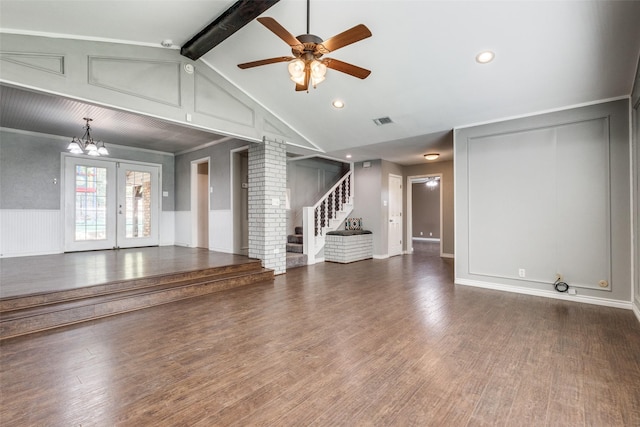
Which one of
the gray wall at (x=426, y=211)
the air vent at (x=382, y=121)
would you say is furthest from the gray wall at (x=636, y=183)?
the gray wall at (x=426, y=211)

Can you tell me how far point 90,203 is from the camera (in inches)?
278

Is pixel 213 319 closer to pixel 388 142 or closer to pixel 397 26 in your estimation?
pixel 397 26

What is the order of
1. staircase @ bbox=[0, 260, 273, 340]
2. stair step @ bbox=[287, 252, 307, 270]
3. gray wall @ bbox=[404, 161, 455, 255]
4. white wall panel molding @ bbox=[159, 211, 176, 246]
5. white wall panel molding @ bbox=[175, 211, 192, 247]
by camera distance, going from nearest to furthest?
staircase @ bbox=[0, 260, 273, 340] → stair step @ bbox=[287, 252, 307, 270] → white wall panel molding @ bbox=[175, 211, 192, 247] → gray wall @ bbox=[404, 161, 455, 255] → white wall panel molding @ bbox=[159, 211, 176, 246]

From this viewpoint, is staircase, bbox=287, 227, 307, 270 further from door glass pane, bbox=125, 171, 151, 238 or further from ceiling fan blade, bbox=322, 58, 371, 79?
ceiling fan blade, bbox=322, 58, 371, 79

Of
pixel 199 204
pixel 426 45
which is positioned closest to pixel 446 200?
pixel 426 45

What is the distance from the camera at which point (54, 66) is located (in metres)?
3.13

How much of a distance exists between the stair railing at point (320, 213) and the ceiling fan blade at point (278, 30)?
177 inches

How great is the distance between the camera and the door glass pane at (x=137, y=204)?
7.70 m

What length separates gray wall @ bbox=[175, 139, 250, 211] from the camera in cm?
677

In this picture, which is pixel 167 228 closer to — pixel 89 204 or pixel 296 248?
pixel 89 204

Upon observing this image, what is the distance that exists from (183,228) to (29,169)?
339 cm

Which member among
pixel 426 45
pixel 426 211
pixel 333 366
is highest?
pixel 426 45

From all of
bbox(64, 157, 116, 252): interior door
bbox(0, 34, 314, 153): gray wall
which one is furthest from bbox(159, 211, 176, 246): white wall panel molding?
bbox(0, 34, 314, 153): gray wall

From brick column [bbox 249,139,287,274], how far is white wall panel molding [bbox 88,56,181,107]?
1733mm
